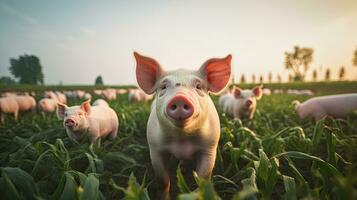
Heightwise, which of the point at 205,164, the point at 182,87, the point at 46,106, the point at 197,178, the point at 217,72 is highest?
the point at 217,72

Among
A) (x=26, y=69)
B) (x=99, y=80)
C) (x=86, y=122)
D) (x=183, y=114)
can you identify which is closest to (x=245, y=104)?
(x=86, y=122)

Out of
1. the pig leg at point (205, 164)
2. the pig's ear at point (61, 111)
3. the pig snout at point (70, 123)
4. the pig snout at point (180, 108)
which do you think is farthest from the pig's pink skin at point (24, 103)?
the pig snout at point (180, 108)

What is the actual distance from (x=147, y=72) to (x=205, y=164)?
1.07 meters

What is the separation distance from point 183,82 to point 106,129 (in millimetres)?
2444

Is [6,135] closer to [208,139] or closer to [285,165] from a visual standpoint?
[208,139]

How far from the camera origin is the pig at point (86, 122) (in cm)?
338

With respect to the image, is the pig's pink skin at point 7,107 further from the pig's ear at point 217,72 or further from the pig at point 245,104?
the pig's ear at point 217,72

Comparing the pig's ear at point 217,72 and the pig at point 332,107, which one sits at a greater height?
the pig's ear at point 217,72

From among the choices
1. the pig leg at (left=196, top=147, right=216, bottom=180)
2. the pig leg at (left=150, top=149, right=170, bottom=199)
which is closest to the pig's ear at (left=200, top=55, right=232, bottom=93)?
the pig leg at (left=196, top=147, right=216, bottom=180)

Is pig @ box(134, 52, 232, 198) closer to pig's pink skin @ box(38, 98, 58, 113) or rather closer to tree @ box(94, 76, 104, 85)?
pig's pink skin @ box(38, 98, 58, 113)

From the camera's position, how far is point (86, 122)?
3523 millimetres

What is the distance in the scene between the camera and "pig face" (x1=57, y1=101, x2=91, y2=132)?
3.30 meters

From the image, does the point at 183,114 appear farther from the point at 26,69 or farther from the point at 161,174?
the point at 26,69

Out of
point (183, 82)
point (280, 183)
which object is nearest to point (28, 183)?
point (183, 82)
